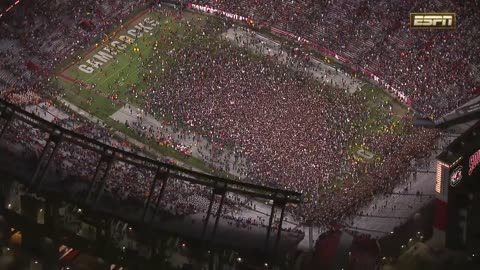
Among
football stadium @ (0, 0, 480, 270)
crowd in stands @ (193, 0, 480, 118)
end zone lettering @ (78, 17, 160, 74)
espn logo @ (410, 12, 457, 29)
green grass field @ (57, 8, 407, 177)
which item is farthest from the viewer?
end zone lettering @ (78, 17, 160, 74)

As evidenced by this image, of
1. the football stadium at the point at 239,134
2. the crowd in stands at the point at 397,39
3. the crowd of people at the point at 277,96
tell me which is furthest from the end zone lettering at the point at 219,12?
the crowd of people at the point at 277,96

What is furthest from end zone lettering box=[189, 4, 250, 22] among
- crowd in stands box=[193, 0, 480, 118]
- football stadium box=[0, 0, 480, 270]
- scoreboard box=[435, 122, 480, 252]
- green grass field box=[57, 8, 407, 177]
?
scoreboard box=[435, 122, 480, 252]

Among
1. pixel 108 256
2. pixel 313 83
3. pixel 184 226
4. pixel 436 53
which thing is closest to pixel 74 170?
pixel 184 226

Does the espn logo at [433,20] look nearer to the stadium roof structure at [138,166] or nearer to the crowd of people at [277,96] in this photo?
the crowd of people at [277,96]

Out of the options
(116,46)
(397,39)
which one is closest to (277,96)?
(397,39)

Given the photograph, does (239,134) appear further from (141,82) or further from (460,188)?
(460,188)

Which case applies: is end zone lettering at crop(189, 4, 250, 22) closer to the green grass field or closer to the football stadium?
the football stadium

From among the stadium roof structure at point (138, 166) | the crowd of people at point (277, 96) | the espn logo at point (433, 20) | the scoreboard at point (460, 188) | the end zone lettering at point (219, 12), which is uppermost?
the end zone lettering at point (219, 12)
